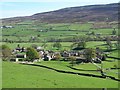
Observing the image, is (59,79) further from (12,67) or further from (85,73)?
(12,67)

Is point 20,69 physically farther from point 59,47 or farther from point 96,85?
point 59,47

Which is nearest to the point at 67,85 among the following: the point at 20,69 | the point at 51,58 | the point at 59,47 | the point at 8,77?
the point at 8,77

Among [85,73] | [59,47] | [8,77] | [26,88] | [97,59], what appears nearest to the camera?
[26,88]

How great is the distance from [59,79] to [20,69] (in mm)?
8093

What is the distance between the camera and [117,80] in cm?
3778

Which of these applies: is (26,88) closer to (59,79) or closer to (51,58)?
(59,79)

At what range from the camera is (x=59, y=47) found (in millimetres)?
86562

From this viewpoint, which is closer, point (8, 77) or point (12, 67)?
point (8, 77)

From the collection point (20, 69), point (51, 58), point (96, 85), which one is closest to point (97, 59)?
point (51, 58)

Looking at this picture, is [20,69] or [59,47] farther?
[59,47]

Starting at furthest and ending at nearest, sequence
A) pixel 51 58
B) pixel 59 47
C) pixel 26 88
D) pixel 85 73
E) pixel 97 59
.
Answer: pixel 59 47 < pixel 51 58 < pixel 97 59 < pixel 85 73 < pixel 26 88

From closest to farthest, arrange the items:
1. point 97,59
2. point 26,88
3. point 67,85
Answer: point 26,88 < point 67,85 < point 97,59

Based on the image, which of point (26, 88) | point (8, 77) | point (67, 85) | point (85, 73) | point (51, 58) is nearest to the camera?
point (26, 88)

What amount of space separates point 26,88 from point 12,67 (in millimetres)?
13843
